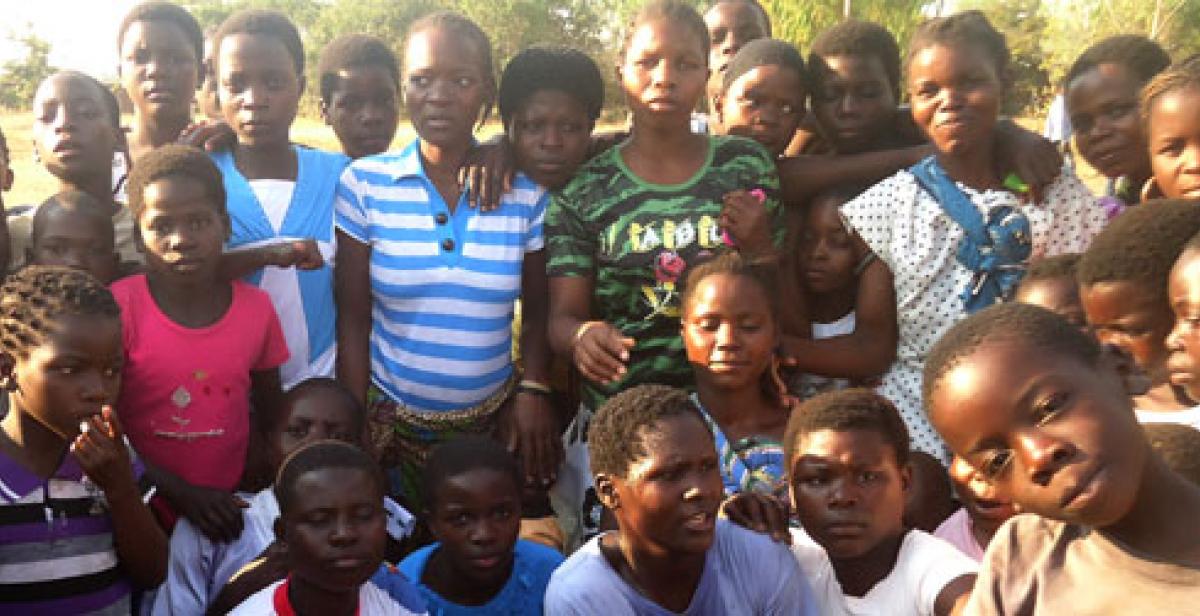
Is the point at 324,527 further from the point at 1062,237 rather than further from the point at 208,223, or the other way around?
the point at 1062,237

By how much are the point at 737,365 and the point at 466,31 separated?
1431 millimetres

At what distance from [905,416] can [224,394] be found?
6.65ft

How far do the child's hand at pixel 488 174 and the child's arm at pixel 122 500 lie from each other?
125 cm

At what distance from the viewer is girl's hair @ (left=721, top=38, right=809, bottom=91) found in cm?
354

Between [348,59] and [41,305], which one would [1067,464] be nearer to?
[41,305]

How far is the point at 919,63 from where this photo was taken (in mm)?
3201

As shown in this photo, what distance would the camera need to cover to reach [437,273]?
10.8 ft

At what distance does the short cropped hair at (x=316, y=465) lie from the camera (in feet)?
8.96

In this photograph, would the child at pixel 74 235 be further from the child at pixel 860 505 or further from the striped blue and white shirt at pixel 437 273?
the child at pixel 860 505

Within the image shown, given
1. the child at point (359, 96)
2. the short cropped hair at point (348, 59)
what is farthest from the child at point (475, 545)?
the short cropped hair at point (348, 59)

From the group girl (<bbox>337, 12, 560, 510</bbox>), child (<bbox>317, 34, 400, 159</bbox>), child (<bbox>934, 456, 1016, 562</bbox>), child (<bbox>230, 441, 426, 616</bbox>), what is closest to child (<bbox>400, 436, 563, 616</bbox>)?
child (<bbox>230, 441, 426, 616</bbox>)

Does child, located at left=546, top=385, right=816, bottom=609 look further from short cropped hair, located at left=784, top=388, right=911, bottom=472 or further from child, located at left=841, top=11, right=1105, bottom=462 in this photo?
child, located at left=841, top=11, right=1105, bottom=462

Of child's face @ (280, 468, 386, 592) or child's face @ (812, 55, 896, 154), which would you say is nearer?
child's face @ (280, 468, 386, 592)

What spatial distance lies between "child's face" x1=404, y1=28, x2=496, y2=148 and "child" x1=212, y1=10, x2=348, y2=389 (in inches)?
15.6
